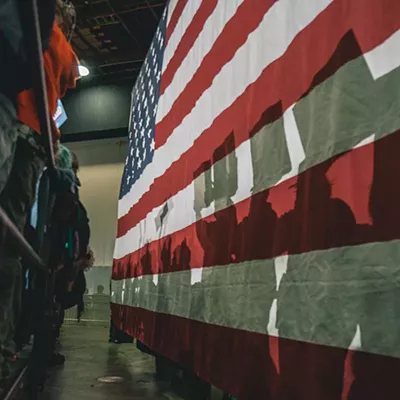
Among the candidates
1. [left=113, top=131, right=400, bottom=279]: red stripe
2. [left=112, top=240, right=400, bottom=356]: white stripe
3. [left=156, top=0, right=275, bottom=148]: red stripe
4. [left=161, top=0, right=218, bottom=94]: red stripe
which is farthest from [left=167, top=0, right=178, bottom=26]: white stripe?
[left=112, top=240, right=400, bottom=356]: white stripe

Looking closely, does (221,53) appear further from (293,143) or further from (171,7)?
(171,7)

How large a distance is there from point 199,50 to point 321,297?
1343 mm

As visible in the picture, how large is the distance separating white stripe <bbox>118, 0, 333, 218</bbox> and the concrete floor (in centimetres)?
106

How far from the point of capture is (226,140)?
5.30ft

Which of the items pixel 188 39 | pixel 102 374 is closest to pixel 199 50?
pixel 188 39

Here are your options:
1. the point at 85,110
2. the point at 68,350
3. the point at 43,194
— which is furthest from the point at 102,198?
the point at 43,194

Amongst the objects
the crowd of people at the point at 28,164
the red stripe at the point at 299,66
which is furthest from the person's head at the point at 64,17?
the red stripe at the point at 299,66

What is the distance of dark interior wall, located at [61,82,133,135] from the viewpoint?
251 inches

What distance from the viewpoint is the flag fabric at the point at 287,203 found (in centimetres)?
84

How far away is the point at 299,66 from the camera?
1164mm

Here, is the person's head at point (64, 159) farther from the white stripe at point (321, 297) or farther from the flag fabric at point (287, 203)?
the white stripe at point (321, 297)

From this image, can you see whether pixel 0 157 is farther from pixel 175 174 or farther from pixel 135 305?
pixel 135 305

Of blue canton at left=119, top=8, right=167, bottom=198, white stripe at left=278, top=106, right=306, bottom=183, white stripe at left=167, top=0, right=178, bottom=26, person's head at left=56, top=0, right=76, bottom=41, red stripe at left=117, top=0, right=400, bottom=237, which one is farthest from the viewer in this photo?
blue canton at left=119, top=8, right=167, bottom=198

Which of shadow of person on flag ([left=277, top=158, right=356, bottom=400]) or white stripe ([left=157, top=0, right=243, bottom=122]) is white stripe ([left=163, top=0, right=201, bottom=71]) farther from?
shadow of person on flag ([left=277, top=158, right=356, bottom=400])
